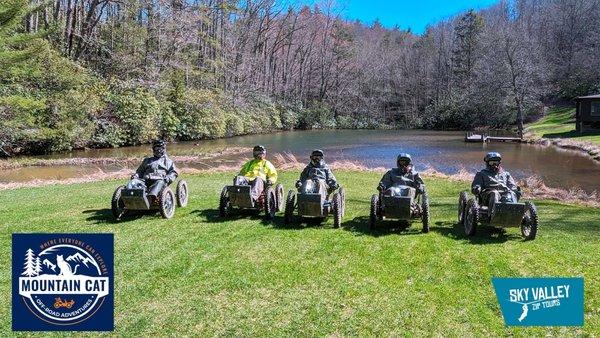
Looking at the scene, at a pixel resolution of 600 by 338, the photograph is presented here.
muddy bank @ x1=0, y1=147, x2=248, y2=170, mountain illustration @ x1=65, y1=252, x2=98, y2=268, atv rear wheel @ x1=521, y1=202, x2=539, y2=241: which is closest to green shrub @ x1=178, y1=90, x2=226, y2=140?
muddy bank @ x1=0, y1=147, x2=248, y2=170

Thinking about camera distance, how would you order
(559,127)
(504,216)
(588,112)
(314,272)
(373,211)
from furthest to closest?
(559,127)
(588,112)
(373,211)
(504,216)
(314,272)

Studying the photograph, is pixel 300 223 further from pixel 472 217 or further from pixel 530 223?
pixel 530 223

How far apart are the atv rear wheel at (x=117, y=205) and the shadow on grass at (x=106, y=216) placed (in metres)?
0.12

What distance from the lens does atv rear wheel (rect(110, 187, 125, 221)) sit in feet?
29.0

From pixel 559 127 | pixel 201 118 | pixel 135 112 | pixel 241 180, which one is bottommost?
pixel 241 180

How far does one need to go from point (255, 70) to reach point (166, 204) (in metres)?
55.4

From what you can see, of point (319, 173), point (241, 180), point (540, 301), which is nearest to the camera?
point (540, 301)

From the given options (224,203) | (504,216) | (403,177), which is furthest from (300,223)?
(504,216)

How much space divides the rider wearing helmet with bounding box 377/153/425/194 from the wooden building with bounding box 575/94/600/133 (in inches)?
1389

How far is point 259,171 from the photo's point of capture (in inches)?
383

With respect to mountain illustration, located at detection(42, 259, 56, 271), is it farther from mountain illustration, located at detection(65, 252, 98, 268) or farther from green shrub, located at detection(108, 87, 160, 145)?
green shrub, located at detection(108, 87, 160, 145)

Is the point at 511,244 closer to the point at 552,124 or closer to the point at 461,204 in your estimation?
the point at 461,204

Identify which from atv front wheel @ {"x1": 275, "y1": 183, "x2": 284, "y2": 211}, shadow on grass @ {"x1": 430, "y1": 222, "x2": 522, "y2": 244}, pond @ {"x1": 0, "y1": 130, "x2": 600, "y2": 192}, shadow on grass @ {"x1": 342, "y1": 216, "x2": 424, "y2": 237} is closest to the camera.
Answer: shadow on grass @ {"x1": 430, "y1": 222, "x2": 522, "y2": 244}

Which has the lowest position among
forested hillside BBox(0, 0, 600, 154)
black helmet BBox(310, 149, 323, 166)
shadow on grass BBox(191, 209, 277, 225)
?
shadow on grass BBox(191, 209, 277, 225)
